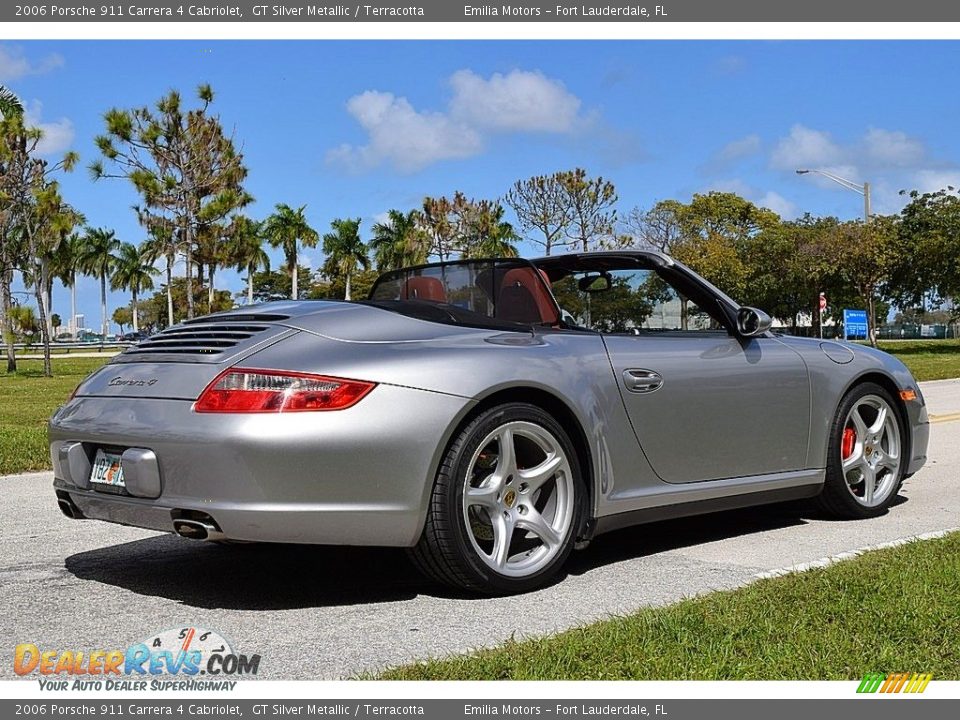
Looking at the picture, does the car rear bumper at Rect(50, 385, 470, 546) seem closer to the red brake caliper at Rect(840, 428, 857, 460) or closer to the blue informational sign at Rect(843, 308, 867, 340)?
the red brake caliper at Rect(840, 428, 857, 460)

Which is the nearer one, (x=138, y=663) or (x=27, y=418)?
(x=138, y=663)

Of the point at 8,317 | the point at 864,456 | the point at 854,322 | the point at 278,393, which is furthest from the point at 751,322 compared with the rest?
the point at 854,322

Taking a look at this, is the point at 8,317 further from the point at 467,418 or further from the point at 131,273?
the point at 131,273

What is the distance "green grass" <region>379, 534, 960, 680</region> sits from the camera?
332 centimetres

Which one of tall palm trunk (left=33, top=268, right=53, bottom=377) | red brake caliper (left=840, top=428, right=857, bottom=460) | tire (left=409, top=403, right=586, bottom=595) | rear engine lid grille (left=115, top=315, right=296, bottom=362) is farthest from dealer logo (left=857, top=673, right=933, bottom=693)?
tall palm trunk (left=33, top=268, right=53, bottom=377)

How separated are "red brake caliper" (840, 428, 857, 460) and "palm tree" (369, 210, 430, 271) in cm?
6402

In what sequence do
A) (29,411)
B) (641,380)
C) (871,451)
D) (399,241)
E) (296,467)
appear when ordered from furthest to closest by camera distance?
(399,241)
(29,411)
(871,451)
(641,380)
(296,467)

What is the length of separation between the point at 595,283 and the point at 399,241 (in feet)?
226

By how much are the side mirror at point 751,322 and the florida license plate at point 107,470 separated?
3.01 m

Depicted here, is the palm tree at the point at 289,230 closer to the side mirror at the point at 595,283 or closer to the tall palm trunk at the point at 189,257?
the tall palm trunk at the point at 189,257

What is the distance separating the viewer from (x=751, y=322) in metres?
5.61

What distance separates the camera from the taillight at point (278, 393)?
4.06 metres

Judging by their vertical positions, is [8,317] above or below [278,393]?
above
